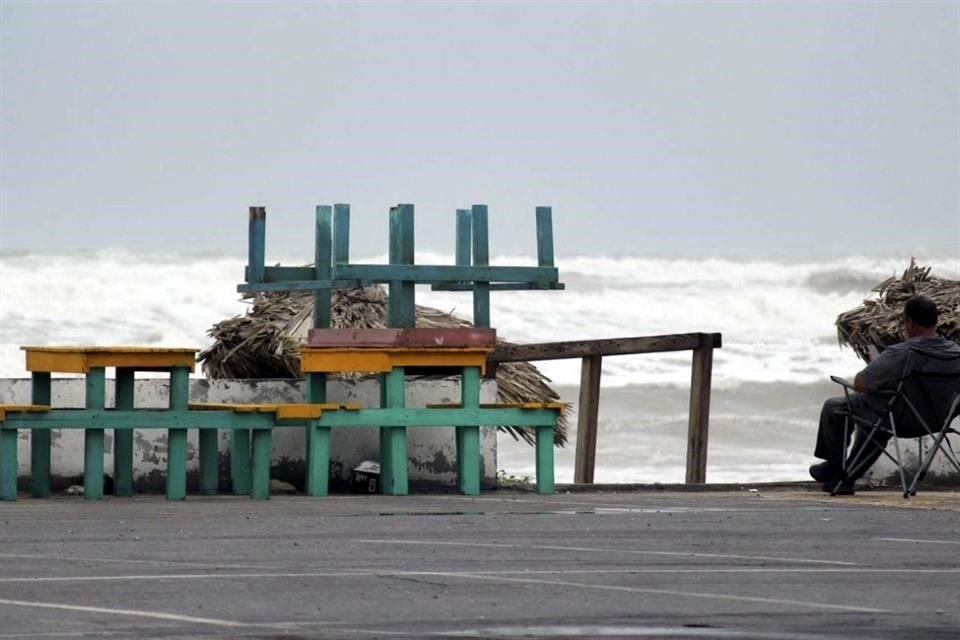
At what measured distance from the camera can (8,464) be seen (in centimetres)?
1367

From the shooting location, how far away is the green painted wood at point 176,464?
14031mm

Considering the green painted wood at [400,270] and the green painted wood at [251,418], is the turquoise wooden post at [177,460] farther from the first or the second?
the green painted wood at [400,270]

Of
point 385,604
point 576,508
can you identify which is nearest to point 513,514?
point 576,508

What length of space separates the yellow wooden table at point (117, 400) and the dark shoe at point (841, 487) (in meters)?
4.06

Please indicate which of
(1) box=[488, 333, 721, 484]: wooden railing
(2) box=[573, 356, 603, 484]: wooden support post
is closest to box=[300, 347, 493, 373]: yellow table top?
(1) box=[488, 333, 721, 484]: wooden railing

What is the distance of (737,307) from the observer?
61031 millimetres

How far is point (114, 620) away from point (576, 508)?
6060mm

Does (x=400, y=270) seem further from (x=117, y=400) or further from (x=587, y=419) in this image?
(x=587, y=419)

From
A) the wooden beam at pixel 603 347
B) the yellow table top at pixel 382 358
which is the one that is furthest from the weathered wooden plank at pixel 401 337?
the wooden beam at pixel 603 347

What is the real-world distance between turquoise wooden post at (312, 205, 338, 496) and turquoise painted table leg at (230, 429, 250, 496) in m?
0.41

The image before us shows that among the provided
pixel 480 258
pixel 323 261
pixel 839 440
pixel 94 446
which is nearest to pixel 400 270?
pixel 323 261

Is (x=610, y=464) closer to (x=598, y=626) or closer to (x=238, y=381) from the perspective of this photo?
(x=238, y=381)

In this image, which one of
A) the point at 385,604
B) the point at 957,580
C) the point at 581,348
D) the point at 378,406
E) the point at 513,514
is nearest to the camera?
the point at 385,604

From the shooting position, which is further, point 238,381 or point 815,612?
point 238,381
